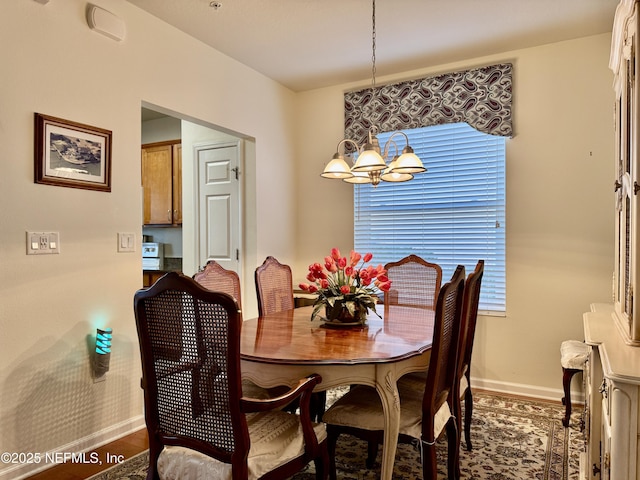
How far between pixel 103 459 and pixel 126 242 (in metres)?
1.26

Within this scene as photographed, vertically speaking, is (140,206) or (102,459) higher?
(140,206)

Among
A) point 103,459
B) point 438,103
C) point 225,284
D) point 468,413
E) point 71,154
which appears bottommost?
point 103,459

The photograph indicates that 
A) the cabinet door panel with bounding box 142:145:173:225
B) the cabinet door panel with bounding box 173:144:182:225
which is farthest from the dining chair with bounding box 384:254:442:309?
the cabinet door panel with bounding box 142:145:173:225

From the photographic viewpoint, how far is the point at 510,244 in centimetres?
362

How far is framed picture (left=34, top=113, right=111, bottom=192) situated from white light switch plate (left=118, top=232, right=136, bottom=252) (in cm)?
30

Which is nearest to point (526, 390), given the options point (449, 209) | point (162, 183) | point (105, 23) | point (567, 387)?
point (567, 387)

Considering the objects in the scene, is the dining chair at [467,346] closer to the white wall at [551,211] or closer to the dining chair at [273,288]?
the dining chair at [273,288]

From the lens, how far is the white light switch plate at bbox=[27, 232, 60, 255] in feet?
7.57

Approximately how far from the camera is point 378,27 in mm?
3166

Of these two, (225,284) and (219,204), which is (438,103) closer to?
(219,204)

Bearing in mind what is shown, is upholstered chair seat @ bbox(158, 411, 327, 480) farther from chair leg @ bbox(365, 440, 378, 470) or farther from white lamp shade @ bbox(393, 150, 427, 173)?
white lamp shade @ bbox(393, 150, 427, 173)

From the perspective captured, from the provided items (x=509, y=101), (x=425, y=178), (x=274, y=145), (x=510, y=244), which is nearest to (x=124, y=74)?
(x=274, y=145)

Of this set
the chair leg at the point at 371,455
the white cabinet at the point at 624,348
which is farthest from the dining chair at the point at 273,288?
the white cabinet at the point at 624,348

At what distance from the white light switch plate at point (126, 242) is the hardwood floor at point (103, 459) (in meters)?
1.17
